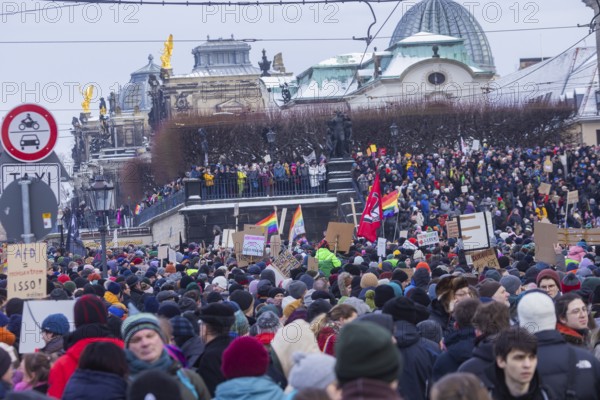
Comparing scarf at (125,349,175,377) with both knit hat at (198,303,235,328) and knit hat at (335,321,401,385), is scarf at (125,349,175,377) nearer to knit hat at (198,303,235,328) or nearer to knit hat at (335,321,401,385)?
knit hat at (198,303,235,328)

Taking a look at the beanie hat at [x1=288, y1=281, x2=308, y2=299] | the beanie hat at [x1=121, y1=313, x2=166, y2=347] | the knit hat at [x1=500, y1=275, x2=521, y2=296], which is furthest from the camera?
Answer: the beanie hat at [x1=288, y1=281, x2=308, y2=299]

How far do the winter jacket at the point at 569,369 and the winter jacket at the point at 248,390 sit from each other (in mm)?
1355

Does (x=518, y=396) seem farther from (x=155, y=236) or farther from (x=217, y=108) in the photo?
(x=217, y=108)

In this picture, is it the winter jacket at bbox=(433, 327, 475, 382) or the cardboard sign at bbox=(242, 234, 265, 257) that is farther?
the cardboard sign at bbox=(242, 234, 265, 257)

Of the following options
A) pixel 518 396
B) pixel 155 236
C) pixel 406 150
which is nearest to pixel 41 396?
pixel 518 396

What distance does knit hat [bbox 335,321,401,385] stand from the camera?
5.81 metres

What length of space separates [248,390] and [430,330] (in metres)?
2.73

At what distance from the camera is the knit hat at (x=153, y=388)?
21.6ft

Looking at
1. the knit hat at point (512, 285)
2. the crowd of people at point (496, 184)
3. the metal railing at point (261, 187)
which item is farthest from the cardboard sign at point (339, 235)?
the metal railing at point (261, 187)

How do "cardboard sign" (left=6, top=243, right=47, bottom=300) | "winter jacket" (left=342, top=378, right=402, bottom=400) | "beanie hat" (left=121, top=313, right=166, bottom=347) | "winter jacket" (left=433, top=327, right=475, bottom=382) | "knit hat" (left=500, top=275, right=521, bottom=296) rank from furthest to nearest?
"knit hat" (left=500, top=275, right=521, bottom=296) → "cardboard sign" (left=6, top=243, right=47, bottom=300) → "winter jacket" (left=433, top=327, right=475, bottom=382) → "beanie hat" (left=121, top=313, right=166, bottom=347) → "winter jacket" (left=342, top=378, right=402, bottom=400)

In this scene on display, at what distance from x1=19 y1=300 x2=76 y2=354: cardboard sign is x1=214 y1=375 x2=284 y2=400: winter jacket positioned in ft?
9.90

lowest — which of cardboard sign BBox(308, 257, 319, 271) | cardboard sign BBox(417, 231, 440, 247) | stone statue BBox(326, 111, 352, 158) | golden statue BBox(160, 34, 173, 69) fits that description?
cardboard sign BBox(308, 257, 319, 271)

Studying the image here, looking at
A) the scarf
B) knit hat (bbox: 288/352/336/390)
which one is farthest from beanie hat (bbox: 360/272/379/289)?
knit hat (bbox: 288/352/336/390)

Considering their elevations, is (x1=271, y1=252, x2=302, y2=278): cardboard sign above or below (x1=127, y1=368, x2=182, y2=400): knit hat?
above
